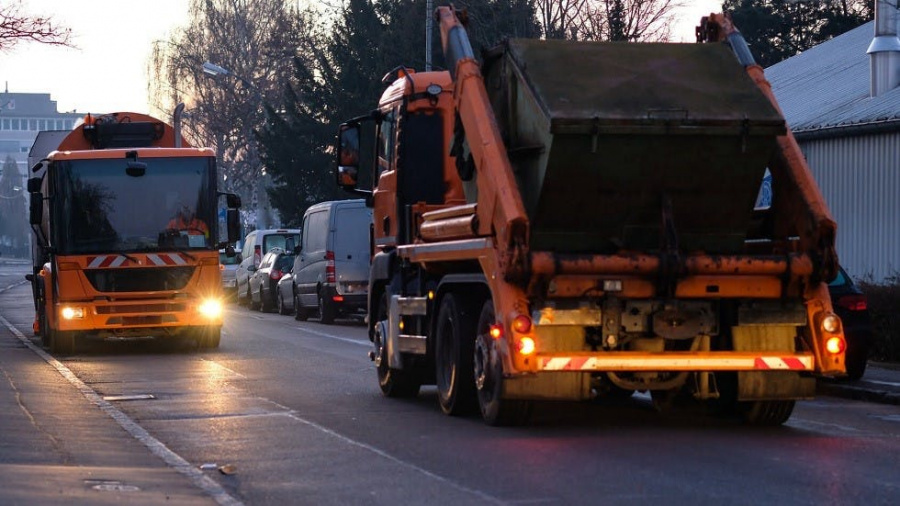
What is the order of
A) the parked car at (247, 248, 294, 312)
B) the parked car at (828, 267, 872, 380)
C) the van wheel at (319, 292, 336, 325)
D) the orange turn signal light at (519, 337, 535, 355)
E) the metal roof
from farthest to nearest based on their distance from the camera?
1. the parked car at (247, 248, 294, 312)
2. the van wheel at (319, 292, 336, 325)
3. the metal roof
4. the parked car at (828, 267, 872, 380)
5. the orange turn signal light at (519, 337, 535, 355)

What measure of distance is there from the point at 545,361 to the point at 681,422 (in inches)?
81.1

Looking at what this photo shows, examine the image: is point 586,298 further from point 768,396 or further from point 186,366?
point 186,366

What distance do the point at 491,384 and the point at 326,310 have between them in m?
19.8

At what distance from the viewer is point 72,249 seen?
2273 centimetres

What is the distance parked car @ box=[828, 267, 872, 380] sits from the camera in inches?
680

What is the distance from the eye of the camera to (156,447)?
468 inches

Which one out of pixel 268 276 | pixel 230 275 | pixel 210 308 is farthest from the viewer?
pixel 230 275

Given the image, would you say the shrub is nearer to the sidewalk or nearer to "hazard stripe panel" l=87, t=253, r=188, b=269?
the sidewalk

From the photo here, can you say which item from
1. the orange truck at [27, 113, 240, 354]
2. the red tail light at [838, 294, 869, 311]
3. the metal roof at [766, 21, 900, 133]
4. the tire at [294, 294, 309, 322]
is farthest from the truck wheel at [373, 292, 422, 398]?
the tire at [294, 294, 309, 322]

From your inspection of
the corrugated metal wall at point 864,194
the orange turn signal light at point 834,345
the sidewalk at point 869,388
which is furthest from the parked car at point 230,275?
the orange turn signal light at point 834,345

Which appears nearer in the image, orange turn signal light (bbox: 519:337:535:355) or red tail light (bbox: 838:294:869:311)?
orange turn signal light (bbox: 519:337:535:355)

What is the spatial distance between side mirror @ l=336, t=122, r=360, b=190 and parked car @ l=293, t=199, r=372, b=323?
13354mm

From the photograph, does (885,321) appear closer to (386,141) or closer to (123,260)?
(386,141)

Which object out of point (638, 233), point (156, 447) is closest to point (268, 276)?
point (156, 447)
